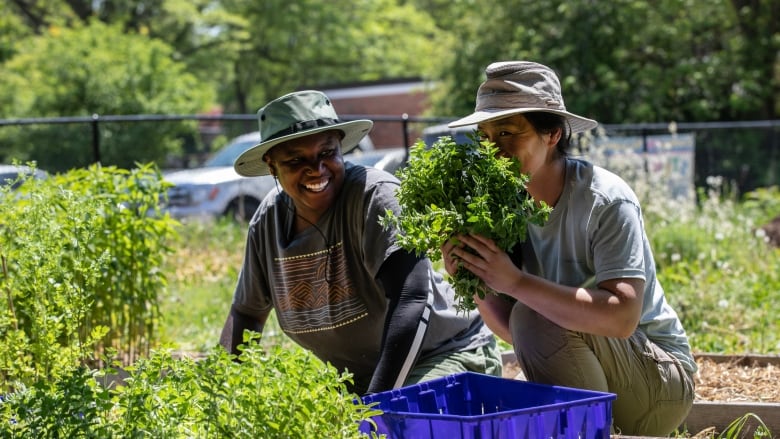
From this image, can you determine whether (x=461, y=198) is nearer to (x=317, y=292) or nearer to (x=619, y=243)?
(x=619, y=243)

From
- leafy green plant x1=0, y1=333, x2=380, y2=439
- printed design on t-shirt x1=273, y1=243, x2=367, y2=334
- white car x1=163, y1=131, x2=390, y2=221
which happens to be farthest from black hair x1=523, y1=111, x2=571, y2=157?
white car x1=163, y1=131, x2=390, y2=221

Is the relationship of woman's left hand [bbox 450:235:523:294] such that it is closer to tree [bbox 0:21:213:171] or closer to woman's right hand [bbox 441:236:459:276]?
woman's right hand [bbox 441:236:459:276]

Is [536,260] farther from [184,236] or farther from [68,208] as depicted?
[184,236]

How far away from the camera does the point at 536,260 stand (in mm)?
3383

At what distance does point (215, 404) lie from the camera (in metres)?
2.11

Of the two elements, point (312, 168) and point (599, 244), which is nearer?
point (599, 244)

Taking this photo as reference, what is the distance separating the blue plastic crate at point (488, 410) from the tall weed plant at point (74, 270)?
35.9 inches

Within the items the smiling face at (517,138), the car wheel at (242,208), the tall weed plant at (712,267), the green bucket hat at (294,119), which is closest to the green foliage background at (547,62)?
the car wheel at (242,208)

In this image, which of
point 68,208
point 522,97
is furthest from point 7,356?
point 522,97

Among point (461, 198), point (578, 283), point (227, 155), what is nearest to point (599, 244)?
point (578, 283)

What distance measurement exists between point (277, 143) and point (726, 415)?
2.01 m

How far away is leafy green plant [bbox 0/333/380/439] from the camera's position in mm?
2109

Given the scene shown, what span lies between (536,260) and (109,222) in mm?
2323

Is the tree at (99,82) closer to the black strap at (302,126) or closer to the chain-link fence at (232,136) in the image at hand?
the chain-link fence at (232,136)
